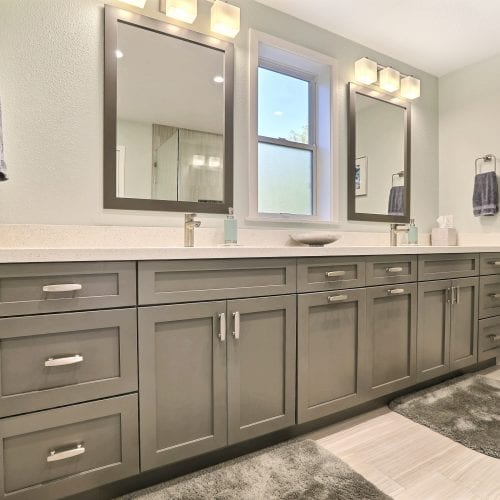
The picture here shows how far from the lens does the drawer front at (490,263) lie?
2.36 m

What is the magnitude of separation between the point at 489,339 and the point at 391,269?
3.80 ft

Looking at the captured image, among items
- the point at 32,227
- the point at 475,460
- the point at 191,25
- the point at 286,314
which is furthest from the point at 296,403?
the point at 191,25

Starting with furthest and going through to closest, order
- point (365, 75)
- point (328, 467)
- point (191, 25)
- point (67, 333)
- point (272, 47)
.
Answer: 1. point (365, 75)
2. point (272, 47)
3. point (191, 25)
4. point (328, 467)
5. point (67, 333)

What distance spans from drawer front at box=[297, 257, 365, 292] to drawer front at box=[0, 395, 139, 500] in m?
0.84

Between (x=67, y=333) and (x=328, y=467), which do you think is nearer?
(x=67, y=333)

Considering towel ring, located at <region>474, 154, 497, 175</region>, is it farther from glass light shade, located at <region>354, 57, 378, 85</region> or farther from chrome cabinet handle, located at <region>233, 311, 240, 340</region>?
chrome cabinet handle, located at <region>233, 311, 240, 340</region>

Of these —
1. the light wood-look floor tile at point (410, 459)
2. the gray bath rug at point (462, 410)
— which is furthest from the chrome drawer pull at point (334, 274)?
the gray bath rug at point (462, 410)

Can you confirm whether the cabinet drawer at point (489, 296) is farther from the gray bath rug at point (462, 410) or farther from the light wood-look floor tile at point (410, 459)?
the light wood-look floor tile at point (410, 459)

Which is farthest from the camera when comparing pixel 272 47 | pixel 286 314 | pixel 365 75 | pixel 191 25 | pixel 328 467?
pixel 365 75

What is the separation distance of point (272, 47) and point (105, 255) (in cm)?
172

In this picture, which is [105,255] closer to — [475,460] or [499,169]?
[475,460]

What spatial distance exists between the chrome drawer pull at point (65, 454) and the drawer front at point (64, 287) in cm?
44

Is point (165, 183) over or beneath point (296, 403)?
over

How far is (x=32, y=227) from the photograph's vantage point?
1.51 metres
